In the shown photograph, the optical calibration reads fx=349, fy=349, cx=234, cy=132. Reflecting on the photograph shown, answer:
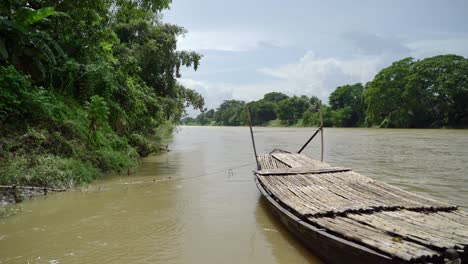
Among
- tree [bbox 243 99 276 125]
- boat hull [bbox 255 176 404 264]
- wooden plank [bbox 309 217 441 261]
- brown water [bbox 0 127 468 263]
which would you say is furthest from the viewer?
tree [bbox 243 99 276 125]

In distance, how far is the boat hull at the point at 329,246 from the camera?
320 centimetres

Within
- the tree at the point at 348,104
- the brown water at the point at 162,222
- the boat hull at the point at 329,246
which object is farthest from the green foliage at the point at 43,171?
the tree at the point at 348,104

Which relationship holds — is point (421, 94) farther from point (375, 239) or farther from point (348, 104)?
point (375, 239)

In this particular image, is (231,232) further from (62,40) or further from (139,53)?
(139,53)

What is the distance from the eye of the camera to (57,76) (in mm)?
11109

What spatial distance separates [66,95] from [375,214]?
10.00 metres

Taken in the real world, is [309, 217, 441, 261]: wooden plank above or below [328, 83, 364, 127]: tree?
below

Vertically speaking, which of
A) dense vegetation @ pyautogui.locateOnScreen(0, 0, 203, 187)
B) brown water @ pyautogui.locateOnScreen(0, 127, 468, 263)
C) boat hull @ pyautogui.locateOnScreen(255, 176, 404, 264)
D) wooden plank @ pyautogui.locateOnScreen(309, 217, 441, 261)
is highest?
dense vegetation @ pyautogui.locateOnScreen(0, 0, 203, 187)

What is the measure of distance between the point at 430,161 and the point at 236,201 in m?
9.64

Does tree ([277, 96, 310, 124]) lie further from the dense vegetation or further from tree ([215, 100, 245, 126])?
the dense vegetation

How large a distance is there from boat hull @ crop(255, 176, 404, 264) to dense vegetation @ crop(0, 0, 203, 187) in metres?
4.35

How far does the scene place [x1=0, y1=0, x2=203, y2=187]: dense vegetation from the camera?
6957mm

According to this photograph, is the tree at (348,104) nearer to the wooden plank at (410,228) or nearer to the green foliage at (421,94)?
the green foliage at (421,94)

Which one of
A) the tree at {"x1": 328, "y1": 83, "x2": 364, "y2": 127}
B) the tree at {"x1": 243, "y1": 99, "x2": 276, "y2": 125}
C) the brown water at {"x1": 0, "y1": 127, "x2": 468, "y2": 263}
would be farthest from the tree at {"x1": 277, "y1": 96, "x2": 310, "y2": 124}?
the brown water at {"x1": 0, "y1": 127, "x2": 468, "y2": 263}
